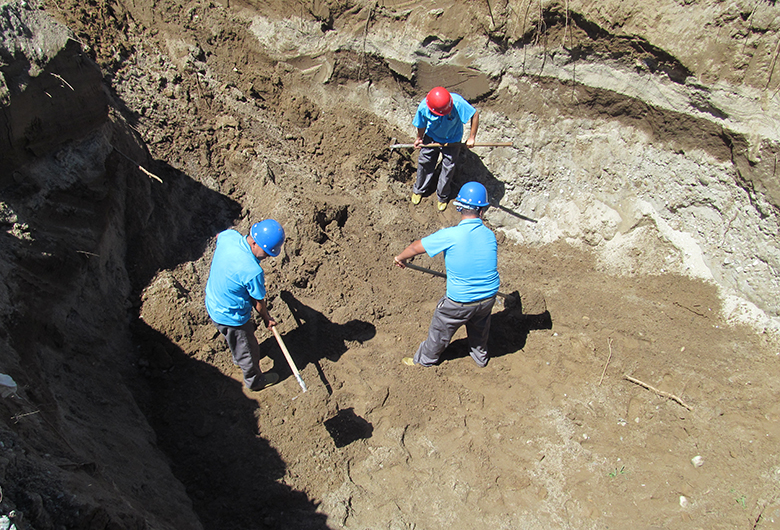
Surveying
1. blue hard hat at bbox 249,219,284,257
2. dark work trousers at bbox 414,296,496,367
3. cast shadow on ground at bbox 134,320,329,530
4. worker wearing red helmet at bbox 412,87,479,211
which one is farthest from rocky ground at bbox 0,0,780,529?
blue hard hat at bbox 249,219,284,257

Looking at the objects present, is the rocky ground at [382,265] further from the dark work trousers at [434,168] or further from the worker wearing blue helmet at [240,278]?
the worker wearing blue helmet at [240,278]

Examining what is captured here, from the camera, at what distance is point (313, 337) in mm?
4621

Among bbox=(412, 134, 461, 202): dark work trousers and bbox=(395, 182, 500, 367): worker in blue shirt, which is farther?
bbox=(412, 134, 461, 202): dark work trousers

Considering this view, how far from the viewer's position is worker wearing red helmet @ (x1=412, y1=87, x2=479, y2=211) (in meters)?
4.91

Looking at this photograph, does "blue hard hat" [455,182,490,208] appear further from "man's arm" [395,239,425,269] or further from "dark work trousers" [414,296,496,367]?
"dark work trousers" [414,296,496,367]

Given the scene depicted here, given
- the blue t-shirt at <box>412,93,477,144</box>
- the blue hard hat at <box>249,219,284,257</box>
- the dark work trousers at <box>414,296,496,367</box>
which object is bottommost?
the dark work trousers at <box>414,296,496,367</box>

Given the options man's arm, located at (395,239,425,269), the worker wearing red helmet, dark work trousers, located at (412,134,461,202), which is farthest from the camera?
dark work trousers, located at (412,134,461,202)

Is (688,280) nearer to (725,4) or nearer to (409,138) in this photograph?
(725,4)

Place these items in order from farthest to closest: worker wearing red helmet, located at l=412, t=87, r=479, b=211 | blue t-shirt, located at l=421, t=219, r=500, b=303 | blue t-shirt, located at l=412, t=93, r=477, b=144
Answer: blue t-shirt, located at l=412, t=93, r=477, b=144 < worker wearing red helmet, located at l=412, t=87, r=479, b=211 < blue t-shirt, located at l=421, t=219, r=500, b=303

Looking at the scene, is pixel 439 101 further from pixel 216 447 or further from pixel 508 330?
pixel 216 447

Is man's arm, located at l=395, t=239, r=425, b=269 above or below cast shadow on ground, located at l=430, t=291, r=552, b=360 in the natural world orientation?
above

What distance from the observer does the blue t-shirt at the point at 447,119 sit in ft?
16.7

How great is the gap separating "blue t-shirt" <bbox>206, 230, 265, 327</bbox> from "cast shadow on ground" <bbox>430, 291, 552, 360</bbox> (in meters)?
2.18

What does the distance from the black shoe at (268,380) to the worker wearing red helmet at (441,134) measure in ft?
10.0
